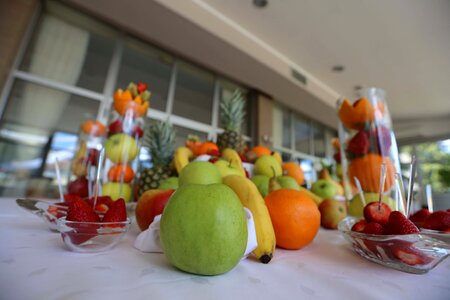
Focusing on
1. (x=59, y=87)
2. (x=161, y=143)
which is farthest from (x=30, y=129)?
(x=161, y=143)

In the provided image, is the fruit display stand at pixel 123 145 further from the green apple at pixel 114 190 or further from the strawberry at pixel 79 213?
the strawberry at pixel 79 213

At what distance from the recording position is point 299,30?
7.51 ft

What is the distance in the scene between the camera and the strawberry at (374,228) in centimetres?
30

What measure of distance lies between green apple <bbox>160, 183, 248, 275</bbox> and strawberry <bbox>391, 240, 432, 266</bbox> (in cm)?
20

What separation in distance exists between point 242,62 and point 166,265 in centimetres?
234

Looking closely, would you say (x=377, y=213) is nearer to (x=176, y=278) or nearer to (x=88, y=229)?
(x=176, y=278)

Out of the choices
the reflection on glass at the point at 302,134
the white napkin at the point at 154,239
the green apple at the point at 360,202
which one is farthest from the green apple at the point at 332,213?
the reflection on glass at the point at 302,134

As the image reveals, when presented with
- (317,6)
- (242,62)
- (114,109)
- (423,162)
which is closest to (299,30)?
(317,6)

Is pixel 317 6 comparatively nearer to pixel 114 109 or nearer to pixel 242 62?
pixel 242 62

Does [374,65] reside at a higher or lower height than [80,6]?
higher

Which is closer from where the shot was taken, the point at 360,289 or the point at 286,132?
the point at 360,289

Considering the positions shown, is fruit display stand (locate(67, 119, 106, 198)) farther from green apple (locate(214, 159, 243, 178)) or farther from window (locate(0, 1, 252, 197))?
window (locate(0, 1, 252, 197))

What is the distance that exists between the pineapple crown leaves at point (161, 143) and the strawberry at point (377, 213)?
2.44 feet

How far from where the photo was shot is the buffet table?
0.20 metres
